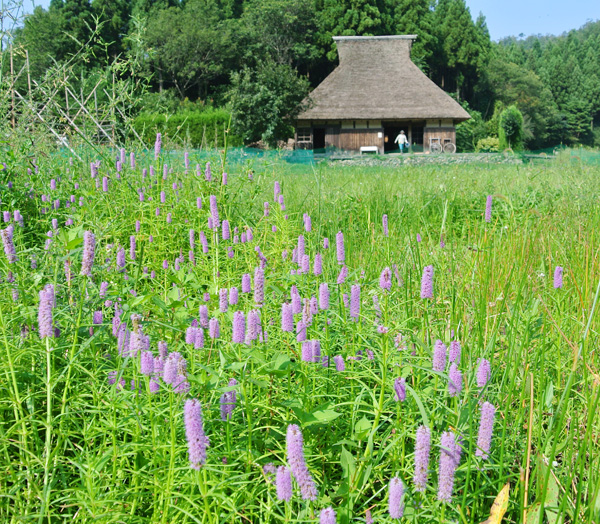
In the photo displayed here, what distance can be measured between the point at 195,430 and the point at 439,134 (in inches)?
1216

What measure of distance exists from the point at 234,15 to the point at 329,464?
4723 centimetres

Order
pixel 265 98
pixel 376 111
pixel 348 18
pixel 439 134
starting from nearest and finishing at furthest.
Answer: pixel 265 98, pixel 376 111, pixel 439 134, pixel 348 18

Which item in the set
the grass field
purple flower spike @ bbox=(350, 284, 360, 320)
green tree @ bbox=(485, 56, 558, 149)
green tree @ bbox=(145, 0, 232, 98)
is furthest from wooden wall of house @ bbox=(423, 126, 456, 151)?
purple flower spike @ bbox=(350, 284, 360, 320)

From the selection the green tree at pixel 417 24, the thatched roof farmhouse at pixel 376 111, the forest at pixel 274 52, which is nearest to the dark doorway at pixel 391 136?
the thatched roof farmhouse at pixel 376 111

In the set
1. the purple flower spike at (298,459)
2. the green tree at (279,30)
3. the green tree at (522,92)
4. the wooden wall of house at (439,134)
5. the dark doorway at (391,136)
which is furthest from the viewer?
the green tree at (522,92)

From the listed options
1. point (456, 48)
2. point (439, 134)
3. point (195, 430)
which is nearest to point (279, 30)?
point (439, 134)

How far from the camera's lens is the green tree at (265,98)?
2586 cm

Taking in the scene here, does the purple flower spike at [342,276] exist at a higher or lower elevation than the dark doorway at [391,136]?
lower

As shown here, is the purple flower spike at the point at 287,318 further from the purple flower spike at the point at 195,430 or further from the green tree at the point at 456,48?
the green tree at the point at 456,48

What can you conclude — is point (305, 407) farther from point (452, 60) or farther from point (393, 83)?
point (452, 60)

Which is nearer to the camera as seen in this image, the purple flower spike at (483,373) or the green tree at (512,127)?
the purple flower spike at (483,373)

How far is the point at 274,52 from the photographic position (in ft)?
108

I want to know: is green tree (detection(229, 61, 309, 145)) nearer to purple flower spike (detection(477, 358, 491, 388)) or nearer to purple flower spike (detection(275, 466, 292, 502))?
purple flower spike (detection(477, 358, 491, 388))

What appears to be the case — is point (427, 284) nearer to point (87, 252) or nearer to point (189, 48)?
point (87, 252)
